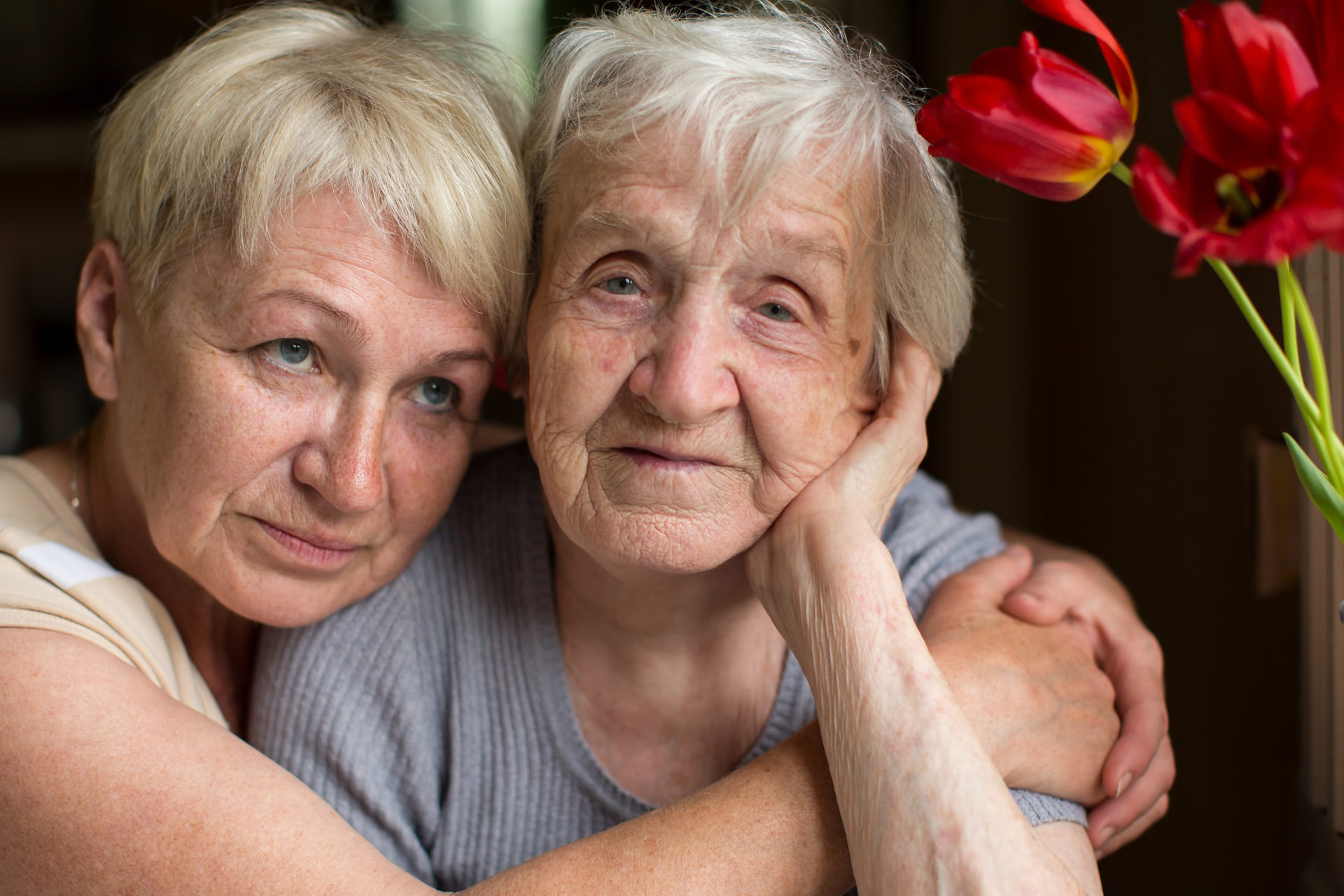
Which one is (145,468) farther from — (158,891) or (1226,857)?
(1226,857)

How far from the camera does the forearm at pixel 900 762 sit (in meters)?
0.93

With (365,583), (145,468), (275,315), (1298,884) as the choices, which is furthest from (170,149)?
(1298,884)

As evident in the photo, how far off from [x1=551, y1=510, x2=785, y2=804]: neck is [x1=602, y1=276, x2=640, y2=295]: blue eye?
36cm

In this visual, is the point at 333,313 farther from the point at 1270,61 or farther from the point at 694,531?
the point at 1270,61

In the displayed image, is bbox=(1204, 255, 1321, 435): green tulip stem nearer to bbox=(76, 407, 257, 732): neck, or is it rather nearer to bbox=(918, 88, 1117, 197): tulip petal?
bbox=(918, 88, 1117, 197): tulip petal

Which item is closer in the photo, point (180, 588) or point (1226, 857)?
point (180, 588)

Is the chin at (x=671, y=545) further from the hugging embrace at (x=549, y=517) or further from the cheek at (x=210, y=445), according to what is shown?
the cheek at (x=210, y=445)

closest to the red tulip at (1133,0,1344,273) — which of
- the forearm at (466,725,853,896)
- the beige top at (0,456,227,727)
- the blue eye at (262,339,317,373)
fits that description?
the forearm at (466,725,853,896)

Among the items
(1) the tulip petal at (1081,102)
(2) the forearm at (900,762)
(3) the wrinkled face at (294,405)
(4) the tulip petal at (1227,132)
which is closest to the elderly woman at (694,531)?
(2) the forearm at (900,762)

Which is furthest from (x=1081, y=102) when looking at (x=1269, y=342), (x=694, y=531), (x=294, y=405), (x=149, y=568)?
(x=149, y=568)

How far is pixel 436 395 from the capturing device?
1.32 meters

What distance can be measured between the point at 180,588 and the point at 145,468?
266mm

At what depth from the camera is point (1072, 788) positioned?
1205 mm

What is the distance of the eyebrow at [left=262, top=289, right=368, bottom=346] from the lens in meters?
1.16
